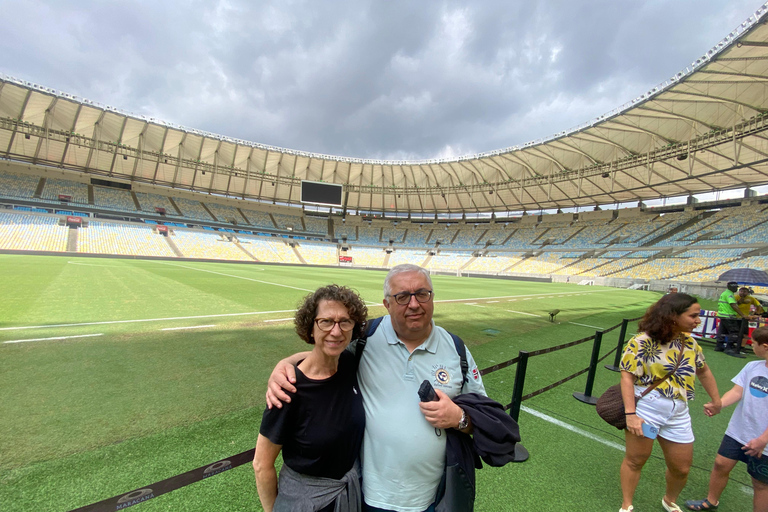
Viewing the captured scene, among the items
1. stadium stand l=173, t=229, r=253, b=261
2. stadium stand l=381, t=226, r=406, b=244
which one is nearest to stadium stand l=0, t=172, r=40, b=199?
stadium stand l=173, t=229, r=253, b=261

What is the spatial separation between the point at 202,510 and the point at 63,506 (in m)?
0.81

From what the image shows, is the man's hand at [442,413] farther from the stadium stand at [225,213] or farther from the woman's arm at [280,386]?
the stadium stand at [225,213]

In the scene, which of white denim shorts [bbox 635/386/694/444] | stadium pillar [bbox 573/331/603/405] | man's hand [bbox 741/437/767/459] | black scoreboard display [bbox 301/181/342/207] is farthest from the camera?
black scoreboard display [bbox 301/181/342/207]

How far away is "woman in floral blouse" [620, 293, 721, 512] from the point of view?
86.0 inches

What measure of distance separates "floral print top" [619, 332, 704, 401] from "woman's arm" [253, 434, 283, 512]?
226 centimetres

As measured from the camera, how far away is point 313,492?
1271 millimetres

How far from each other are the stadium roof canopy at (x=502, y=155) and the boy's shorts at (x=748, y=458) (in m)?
20.4

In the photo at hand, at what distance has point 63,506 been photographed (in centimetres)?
195

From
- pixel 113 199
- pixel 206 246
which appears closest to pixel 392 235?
pixel 206 246

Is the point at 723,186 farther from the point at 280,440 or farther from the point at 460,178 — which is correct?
the point at 280,440

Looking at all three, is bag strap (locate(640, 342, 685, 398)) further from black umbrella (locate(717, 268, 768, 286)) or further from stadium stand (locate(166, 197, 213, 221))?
stadium stand (locate(166, 197, 213, 221))

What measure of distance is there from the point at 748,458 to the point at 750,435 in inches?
6.4

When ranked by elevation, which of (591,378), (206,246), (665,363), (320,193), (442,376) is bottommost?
(206,246)

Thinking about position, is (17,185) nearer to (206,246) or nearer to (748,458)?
(206,246)
